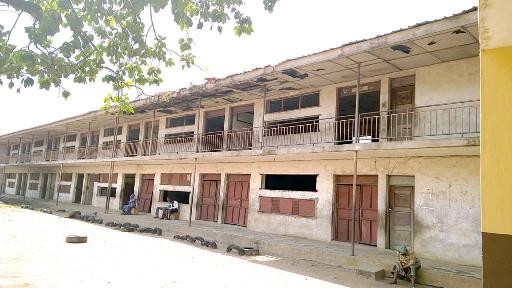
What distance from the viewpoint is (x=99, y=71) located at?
269 inches

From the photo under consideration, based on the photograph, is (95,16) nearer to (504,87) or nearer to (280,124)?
(504,87)

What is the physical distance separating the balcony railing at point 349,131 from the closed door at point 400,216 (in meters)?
1.73

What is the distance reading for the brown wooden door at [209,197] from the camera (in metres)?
18.0

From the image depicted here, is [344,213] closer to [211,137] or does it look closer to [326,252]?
[326,252]

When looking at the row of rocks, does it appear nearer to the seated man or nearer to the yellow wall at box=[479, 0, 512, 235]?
the seated man

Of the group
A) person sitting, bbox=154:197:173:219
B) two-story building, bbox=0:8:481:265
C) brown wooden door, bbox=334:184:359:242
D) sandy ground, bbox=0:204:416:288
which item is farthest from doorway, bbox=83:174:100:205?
brown wooden door, bbox=334:184:359:242

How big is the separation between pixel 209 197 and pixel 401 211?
9.85 metres

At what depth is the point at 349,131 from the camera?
45.5 ft

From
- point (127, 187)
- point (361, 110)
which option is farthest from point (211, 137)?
point (127, 187)

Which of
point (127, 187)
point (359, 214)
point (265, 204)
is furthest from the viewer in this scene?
point (127, 187)

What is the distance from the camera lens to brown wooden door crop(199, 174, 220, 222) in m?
18.0

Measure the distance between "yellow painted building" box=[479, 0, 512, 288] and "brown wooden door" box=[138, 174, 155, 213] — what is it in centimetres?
2096

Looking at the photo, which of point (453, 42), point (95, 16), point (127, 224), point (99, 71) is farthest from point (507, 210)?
point (127, 224)

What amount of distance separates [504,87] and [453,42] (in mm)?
7794
